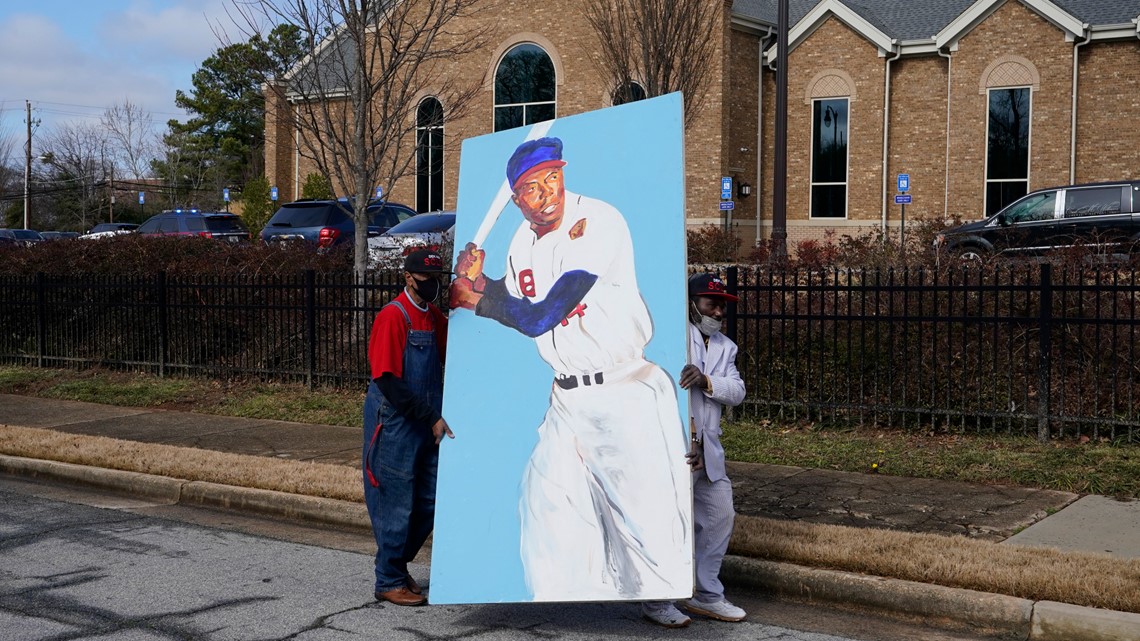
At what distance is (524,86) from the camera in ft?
111

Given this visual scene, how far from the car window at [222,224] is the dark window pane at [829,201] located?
1502cm

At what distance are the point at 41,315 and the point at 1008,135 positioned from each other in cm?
2231

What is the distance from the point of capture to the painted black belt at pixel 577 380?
540cm

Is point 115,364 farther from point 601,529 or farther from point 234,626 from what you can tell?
point 601,529

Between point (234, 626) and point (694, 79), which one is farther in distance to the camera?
point (694, 79)

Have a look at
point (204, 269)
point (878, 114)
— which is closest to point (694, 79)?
point (878, 114)

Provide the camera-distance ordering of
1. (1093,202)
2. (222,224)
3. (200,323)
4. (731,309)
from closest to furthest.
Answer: (731,309) → (200,323) → (1093,202) → (222,224)

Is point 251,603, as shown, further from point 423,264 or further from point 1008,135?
point 1008,135

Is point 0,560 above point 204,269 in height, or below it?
below

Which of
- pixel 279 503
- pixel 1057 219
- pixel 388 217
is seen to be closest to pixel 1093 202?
pixel 1057 219

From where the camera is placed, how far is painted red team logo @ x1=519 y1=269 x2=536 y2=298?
5.62 meters

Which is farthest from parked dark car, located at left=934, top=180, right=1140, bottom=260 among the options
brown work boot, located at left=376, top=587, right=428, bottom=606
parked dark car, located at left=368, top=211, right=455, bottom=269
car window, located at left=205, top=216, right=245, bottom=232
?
car window, located at left=205, top=216, right=245, bottom=232

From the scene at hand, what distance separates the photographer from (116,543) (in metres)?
7.52

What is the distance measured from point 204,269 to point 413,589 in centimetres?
1066
